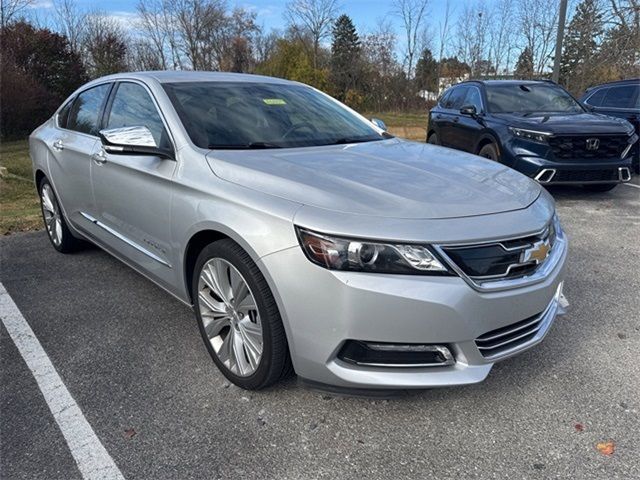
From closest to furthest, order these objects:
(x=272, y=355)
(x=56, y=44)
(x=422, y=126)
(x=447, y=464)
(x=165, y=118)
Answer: (x=447, y=464) → (x=272, y=355) → (x=165, y=118) → (x=422, y=126) → (x=56, y=44)

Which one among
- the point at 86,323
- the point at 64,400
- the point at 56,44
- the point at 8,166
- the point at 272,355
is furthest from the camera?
the point at 56,44

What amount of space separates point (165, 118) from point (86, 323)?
1.50 m

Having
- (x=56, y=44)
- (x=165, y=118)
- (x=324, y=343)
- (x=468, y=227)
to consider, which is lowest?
(x=324, y=343)

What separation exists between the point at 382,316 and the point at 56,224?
392 cm

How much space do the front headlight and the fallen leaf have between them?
1023 millimetres

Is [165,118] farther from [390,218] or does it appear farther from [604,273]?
[604,273]

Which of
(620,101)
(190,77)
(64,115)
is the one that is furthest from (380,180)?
(620,101)

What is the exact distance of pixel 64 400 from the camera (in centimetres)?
258

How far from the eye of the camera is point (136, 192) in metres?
3.17

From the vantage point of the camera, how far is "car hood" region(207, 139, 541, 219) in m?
2.24

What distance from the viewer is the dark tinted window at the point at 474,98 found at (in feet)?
25.4

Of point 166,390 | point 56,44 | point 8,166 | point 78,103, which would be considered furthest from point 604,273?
point 56,44

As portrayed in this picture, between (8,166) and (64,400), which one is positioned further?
(8,166)

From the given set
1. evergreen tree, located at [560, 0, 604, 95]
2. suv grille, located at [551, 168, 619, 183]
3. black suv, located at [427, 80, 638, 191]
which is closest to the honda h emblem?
black suv, located at [427, 80, 638, 191]
